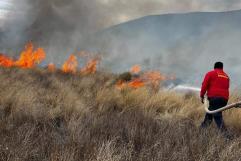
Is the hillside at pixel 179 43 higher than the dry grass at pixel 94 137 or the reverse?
higher

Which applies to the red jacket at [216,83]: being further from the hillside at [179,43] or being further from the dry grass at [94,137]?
the hillside at [179,43]

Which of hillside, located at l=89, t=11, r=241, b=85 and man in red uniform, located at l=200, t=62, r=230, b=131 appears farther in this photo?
hillside, located at l=89, t=11, r=241, b=85

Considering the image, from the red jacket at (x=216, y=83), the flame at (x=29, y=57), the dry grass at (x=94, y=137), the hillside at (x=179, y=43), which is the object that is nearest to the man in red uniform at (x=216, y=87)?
the red jacket at (x=216, y=83)

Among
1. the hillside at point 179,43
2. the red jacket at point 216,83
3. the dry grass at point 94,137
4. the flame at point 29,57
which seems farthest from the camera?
the hillside at point 179,43

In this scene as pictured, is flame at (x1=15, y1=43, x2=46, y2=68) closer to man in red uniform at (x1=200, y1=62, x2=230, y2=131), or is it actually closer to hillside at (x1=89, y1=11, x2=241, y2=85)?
hillside at (x1=89, y1=11, x2=241, y2=85)

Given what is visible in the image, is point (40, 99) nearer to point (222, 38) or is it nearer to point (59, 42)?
point (59, 42)

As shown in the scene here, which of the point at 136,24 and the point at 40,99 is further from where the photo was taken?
the point at 136,24

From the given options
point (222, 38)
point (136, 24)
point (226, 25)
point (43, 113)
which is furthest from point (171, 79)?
point (136, 24)

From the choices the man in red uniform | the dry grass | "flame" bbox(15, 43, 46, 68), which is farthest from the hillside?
the dry grass

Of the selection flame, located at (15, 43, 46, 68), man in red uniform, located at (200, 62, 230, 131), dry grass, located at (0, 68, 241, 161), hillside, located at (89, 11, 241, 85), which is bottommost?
dry grass, located at (0, 68, 241, 161)

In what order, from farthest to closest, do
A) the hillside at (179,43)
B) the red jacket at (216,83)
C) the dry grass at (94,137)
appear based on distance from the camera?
the hillside at (179,43) < the red jacket at (216,83) < the dry grass at (94,137)

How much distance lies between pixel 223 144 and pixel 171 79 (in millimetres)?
27000

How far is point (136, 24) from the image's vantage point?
3814 inches

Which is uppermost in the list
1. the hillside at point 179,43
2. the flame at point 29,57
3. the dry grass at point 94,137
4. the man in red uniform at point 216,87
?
the hillside at point 179,43
